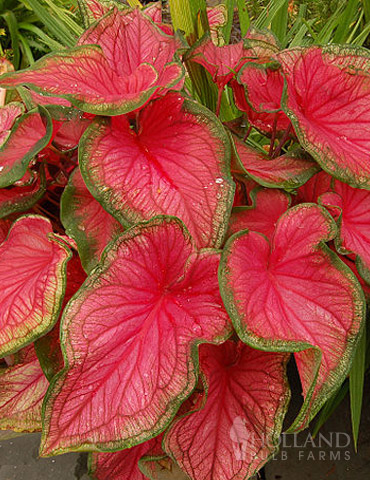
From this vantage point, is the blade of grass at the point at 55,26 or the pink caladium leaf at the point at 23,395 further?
the blade of grass at the point at 55,26

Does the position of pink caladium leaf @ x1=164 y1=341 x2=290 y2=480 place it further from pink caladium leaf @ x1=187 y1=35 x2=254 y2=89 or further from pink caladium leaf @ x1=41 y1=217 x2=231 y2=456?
pink caladium leaf @ x1=187 y1=35 x2=254 y2=89

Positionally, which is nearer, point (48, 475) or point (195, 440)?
point (195, 440)

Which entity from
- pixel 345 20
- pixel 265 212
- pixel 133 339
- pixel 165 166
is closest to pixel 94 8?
pixel 165 166

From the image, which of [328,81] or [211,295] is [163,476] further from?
[328,81]

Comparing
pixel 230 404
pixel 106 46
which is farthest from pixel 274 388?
pixel 106 46

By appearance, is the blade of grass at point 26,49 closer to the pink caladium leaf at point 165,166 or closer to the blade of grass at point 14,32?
the blade of grass at point 14,32

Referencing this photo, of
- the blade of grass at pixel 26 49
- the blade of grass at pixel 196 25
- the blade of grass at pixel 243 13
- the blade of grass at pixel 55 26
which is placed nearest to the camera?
the blade of grass at pixel 196 25

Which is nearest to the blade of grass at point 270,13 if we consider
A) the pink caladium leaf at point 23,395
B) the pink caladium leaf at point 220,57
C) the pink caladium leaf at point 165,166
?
the pink caladium leaf at point 220,57
